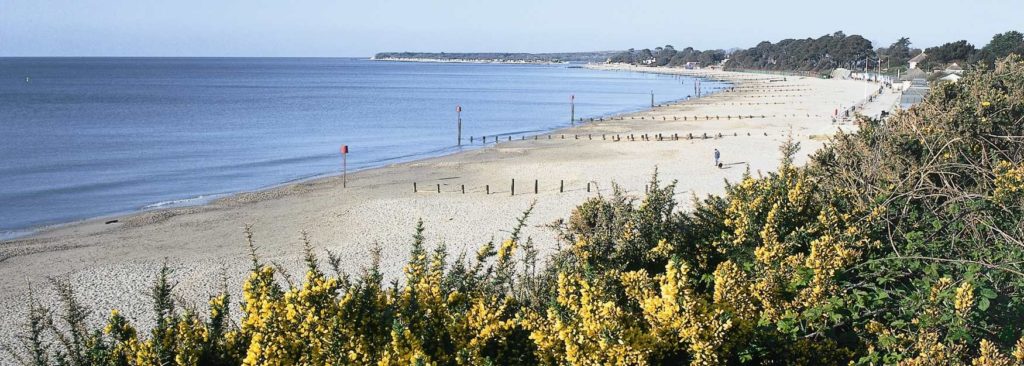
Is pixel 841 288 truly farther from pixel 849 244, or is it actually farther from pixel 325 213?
pixel 325 213

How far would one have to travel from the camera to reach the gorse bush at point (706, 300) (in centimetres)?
481

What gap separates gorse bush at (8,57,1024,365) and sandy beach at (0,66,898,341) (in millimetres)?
2197

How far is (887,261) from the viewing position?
6078 millimetres

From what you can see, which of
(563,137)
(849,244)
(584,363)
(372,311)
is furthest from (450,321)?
(563,137)

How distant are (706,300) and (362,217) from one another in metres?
17.8

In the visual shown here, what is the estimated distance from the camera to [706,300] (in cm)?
584

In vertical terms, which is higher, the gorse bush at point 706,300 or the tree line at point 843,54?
the tree line at point 843,54

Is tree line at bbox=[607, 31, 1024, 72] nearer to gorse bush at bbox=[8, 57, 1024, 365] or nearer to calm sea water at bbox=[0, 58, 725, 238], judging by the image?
calm sea water at bbox=[0, 58, 725, 238]

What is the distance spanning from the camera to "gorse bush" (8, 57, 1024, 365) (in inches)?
189

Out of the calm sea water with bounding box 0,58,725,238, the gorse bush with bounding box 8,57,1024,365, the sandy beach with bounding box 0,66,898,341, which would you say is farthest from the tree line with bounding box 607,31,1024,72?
the gorse bush with bounding box 8,57,1024,365

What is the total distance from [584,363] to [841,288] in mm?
2306

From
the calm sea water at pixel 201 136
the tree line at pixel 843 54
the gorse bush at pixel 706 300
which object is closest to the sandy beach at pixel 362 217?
the gorse bush at pixel 706 300

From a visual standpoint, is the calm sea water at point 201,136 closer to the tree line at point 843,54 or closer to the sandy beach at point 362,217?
the sandy beach at point 362,217

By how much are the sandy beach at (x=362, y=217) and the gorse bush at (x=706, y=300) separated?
2197mm
